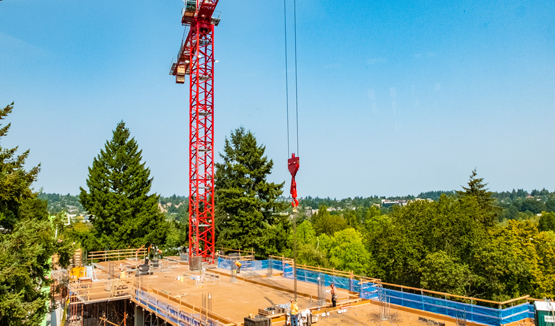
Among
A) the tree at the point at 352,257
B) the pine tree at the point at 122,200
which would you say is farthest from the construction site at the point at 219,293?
the tree at the point at 352,257

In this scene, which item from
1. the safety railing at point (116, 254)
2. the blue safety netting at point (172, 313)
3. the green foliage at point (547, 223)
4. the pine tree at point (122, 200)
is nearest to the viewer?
the blue safety netting at point (172, 313)

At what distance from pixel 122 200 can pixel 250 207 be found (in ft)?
48.7

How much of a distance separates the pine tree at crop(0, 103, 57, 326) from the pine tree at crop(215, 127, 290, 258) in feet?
88.0

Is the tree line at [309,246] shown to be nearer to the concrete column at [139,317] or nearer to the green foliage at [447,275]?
the green foliage at [447,275]

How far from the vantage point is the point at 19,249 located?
757 inches

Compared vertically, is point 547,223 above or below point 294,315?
above

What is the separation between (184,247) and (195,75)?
78.9ft

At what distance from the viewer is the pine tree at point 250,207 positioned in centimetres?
4741

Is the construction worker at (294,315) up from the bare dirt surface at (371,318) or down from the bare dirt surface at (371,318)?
up

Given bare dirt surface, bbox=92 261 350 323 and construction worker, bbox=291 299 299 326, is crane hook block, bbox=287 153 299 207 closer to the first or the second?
construction worker, bbox=291 299 299 326

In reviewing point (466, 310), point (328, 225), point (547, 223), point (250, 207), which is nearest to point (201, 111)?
point (250, 207)

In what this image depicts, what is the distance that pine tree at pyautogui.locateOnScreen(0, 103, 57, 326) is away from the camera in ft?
59.1

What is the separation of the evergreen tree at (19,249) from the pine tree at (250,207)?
26.7m

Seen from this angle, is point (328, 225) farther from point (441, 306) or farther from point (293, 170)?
point (293, 170)
